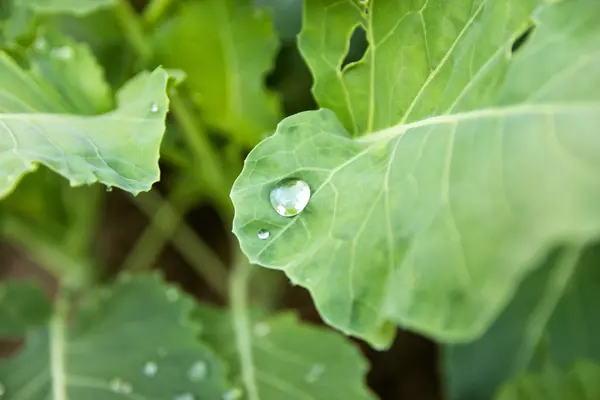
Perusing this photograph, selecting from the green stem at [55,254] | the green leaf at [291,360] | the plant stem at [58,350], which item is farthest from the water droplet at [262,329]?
the green stem at [55,254]

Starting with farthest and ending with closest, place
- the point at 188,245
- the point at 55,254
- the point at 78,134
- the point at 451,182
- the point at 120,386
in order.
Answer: the point at 188,245 → the point at 55,254 → the point at 120,386 → the point at 78,134 → the point at 451,182

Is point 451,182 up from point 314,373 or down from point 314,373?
up

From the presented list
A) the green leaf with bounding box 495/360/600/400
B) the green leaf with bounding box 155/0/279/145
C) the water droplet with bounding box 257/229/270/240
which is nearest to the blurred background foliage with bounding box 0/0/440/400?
the green leaf with bounding box 155/0/279/145

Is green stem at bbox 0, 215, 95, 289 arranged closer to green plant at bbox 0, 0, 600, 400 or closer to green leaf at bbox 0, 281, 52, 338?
green plant at bbox 0, 0, 600, 400

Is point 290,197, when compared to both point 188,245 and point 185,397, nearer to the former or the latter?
point 185,397

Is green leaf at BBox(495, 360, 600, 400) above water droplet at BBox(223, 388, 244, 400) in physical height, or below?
below

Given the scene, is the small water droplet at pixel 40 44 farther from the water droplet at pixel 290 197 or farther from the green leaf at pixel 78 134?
the water droplet at pixel 290 197

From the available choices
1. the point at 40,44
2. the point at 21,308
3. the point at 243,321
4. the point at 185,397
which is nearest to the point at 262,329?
the point at 243,321

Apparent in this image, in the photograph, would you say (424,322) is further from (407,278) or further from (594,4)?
(594,4)
